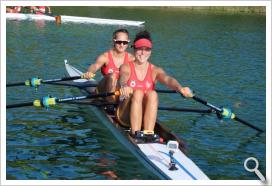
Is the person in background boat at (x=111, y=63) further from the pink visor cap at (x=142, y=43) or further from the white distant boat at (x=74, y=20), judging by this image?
the white distant boat at (x=74, y=20)

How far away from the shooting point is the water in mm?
9469

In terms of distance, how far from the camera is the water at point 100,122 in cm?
947

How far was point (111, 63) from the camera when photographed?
1270cm

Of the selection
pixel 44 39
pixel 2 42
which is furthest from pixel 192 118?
pixel 44 39

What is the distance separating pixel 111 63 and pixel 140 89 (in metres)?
3.26

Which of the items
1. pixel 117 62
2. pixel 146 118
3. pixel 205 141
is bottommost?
pixel 205 141

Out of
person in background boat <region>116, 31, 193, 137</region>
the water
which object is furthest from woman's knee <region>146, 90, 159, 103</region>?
the water

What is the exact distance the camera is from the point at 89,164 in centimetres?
941

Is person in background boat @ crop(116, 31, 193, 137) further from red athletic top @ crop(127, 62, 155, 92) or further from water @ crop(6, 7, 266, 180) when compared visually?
water @ crop(6, 7, 266, 180)

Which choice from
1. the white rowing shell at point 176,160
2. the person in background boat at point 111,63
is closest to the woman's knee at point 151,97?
the white rowing shell at point 176,160

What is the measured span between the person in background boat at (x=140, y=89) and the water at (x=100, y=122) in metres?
0.70

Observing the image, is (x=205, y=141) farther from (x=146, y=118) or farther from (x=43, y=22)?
(x=43, y=22)

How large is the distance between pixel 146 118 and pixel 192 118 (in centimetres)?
394

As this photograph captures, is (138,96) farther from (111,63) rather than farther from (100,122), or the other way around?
(111,63)
